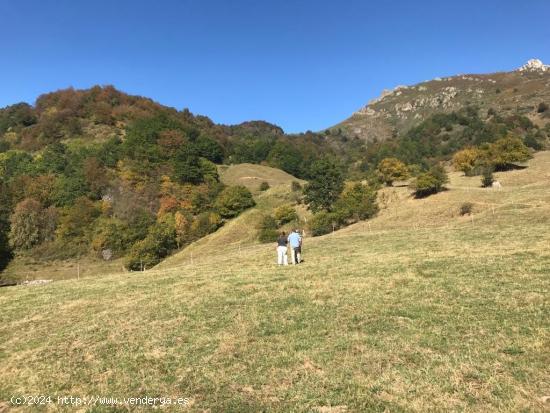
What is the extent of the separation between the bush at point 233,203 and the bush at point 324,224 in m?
28.9

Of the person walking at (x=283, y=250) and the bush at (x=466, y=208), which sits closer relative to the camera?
the person walking at (x=283, y=250)

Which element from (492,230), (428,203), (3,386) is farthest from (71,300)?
(428,203)

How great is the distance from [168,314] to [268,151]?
138 m

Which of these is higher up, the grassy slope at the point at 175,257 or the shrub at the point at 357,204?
the shrub at the point at 357,204

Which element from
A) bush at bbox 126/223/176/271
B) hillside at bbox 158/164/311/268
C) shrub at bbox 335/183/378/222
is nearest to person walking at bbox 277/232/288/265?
hillside at bbox 158/164/311/268

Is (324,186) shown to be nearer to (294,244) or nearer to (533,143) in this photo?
(294,244)

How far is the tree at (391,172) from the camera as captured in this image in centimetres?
7000

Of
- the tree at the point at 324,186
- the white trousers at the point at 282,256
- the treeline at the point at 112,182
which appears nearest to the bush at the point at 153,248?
the treeline at the point at 112,182

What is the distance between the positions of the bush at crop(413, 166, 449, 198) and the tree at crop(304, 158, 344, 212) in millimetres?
14312

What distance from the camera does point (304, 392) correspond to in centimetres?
787

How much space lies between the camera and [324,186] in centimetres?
6731

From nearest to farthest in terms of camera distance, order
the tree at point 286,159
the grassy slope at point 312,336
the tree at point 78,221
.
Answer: the grassy slope at point 312,336
the tree at point 78,221
the tree at point 286,159

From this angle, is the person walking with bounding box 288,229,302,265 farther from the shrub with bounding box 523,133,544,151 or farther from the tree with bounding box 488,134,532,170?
the shrub with bounding box 523,133,544,151

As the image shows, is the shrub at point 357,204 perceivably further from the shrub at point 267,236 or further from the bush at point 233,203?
the bush at point 233,203
